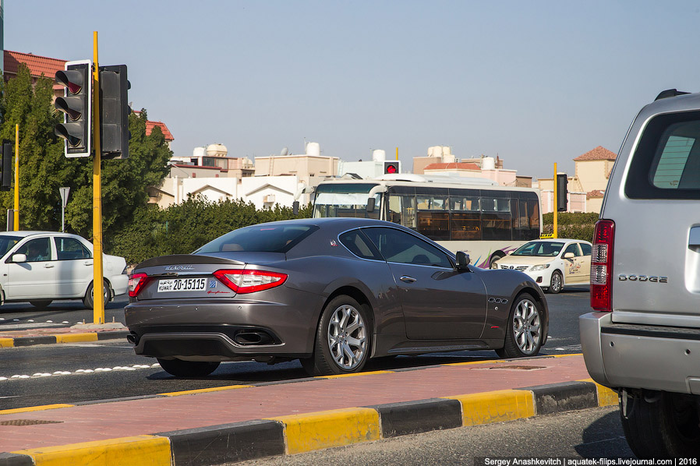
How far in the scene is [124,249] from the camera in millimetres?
48281

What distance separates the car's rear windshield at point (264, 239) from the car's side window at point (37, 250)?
34.5 ft

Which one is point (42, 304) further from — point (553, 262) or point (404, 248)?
point (553, 262)

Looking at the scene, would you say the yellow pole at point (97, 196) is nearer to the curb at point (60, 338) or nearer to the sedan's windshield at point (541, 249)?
the curb at point (60, 338)

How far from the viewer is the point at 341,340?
8.24 meters

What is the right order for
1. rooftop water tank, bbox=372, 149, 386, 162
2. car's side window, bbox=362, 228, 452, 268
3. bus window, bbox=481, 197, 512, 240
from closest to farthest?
car's side window, bbox=362, 228, 452, 268 → bus window, bbox=481, 197, 512, 240 → rooftop water tank, bbox=372, 149, 386, 162

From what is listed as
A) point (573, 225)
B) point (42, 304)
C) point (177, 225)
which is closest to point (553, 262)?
point (42, 304)

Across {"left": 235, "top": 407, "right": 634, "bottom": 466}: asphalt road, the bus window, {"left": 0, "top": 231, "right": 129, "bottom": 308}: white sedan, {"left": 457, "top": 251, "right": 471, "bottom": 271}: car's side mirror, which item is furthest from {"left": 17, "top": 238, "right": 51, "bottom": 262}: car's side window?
the bus window

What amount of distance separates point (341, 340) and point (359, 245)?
100 centimetres

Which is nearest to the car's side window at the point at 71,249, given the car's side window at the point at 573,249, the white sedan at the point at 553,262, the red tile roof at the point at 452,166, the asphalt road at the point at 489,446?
the white sedan at the point at 553,262

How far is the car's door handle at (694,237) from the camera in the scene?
170 inches

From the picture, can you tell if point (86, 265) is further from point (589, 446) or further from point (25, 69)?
Result: point (25, 69)

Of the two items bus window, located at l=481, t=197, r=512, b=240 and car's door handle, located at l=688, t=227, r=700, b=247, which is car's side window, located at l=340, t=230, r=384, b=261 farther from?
bus window, located at l=481, t=197, r=512, b=240

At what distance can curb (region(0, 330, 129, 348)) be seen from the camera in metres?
12.7

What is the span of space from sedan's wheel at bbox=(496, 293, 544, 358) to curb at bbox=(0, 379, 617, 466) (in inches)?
109
